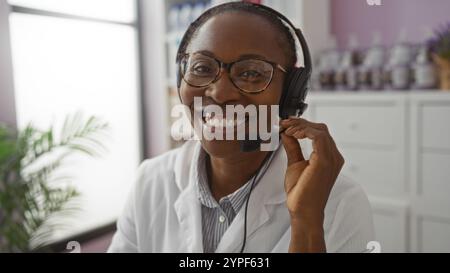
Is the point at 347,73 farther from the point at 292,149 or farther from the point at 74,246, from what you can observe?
the point at 74,246

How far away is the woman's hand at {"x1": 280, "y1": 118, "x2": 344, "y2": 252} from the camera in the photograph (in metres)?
0.40

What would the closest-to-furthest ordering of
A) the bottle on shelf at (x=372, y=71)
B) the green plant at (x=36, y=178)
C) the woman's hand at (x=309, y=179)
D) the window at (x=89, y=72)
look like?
the woman's hand at (x=309, y=179) → the window at (x=89, y=72) → the green plant at (x=36, y=178) → the bottle on shelf at (x=372, y=71)

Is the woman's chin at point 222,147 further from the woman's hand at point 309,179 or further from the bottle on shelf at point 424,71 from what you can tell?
the bottle on shelf at point 424,71

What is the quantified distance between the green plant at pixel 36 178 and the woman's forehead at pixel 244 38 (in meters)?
0.49

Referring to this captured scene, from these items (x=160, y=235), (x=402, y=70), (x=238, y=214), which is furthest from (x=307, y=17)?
(x=402, y=70)

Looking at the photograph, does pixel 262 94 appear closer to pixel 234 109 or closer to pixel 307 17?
pixel 234 109

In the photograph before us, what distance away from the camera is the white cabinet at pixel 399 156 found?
20.2 inches

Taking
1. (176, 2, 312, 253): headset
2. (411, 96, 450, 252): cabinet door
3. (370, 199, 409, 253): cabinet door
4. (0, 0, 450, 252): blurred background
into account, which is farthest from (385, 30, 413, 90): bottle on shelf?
(176, 2, 312, 253): headset

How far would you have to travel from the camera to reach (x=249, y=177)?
0.54 meters

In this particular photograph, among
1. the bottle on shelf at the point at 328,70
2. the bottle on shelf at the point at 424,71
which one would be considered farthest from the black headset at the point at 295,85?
the bottle on shelf at the point at 424,71

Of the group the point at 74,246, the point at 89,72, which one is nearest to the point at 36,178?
the point at 89,72

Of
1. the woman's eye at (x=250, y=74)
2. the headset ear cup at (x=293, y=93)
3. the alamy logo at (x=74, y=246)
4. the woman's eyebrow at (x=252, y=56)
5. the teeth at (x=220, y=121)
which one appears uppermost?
the woman's eyebrow at (x=252, y=56)

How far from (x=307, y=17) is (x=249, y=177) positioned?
0.86 feet

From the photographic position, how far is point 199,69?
0.47m
